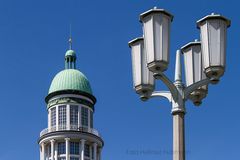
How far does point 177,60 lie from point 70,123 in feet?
307

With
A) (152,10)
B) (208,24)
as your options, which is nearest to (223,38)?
(208,24)

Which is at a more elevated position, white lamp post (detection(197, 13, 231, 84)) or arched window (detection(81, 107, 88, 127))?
arched window (detection(81, 107, 88, 127))

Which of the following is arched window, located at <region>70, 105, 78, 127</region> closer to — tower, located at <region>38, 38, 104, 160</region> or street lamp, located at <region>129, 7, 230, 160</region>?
tower, located at <region>38, 38, 104, 160</region>

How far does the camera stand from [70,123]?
4456 inches

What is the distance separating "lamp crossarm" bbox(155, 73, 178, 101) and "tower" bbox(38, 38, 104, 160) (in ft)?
307

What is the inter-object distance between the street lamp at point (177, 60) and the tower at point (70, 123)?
93.0 metres

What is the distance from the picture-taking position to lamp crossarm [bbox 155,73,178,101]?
750 inches

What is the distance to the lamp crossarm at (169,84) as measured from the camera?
19047 mm

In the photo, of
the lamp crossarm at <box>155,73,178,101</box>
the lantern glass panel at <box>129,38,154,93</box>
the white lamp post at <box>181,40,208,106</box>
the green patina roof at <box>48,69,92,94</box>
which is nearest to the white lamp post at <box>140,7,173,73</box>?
the lamp crossarm at <box>155,73,178,101</box>

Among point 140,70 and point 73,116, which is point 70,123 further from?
point 140,70

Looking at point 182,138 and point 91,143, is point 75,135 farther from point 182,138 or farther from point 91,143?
point 182,138

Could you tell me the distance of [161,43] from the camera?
18453 mm

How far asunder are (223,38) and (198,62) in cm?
160

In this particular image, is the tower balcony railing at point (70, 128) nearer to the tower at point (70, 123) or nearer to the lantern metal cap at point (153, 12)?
the tower at point (70, 123)
